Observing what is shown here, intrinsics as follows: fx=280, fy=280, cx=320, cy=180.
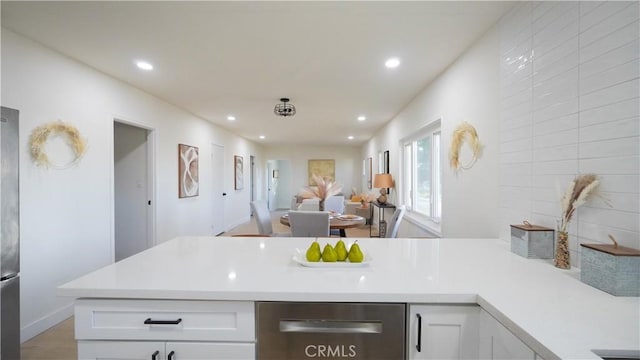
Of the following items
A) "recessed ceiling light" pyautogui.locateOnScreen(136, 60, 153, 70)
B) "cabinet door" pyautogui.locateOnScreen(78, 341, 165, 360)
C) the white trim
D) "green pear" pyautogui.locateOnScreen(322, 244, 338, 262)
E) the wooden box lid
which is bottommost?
"cabinet door" pyautogui.locateOnScreen(78, 341, 165, 360)

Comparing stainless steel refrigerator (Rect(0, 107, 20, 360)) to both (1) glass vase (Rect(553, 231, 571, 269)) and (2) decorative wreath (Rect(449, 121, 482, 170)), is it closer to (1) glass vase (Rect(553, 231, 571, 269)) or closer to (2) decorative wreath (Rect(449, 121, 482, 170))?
(1) glass vase (Rect(553, 231, 571, 269))

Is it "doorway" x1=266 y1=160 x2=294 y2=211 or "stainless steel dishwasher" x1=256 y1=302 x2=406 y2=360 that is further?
"doorway" x1=266 y1=160 x2=294 y2=211

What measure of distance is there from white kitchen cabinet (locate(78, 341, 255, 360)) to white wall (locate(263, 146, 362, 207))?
9403 mm

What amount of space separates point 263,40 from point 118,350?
2141mm

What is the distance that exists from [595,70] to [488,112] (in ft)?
2.90

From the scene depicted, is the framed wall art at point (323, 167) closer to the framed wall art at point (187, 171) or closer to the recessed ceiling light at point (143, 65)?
the framed wall art at point (187, 171)

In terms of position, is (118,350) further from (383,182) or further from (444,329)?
(383,182)

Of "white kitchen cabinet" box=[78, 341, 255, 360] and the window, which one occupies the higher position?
the window

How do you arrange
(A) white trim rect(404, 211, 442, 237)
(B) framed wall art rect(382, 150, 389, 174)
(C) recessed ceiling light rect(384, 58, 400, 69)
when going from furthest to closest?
(B) framed wall art rect(382, 150, 389, 174) < (A) white trim rect(404, 211, 442, 237) < (C) recessed ceiling light rect(384, 58, 400, 69)

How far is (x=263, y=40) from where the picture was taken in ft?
7.35

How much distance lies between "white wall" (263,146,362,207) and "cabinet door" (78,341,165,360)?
30.8 feet

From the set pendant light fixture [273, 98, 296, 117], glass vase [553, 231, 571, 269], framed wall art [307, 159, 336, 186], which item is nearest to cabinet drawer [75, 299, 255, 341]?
glass vase [553, 231, 571, 269]

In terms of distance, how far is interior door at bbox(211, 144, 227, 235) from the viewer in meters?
5.82

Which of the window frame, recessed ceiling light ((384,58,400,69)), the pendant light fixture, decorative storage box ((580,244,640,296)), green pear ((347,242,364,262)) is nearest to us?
decorative storage box ((580,244,640,296))
